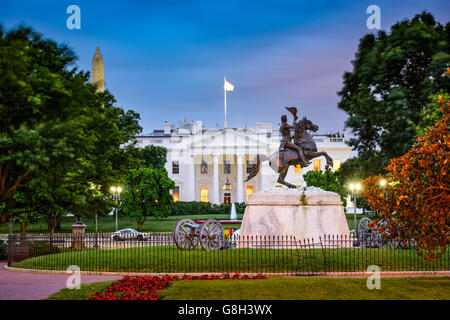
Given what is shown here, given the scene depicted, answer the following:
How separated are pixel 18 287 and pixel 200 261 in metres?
4.88

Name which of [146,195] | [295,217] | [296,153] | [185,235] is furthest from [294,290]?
[146,195]

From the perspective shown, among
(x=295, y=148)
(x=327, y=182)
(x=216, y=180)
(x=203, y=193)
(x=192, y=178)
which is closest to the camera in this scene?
(x=295, y=148)

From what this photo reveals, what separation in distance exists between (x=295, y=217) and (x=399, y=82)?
50.9 feet

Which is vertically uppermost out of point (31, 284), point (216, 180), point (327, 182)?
point (216, 180)

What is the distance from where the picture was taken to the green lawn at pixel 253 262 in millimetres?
13602

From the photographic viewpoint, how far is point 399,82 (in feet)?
92.5

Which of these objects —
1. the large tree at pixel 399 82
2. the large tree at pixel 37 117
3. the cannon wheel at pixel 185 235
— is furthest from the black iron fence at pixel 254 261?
the large tree at pixel 399 82

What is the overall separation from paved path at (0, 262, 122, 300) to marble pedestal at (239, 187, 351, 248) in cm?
536

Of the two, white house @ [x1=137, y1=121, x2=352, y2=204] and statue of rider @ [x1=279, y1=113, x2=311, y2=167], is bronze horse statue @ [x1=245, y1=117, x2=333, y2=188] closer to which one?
statue of rider @ [x1=279, y1=113, x2=311, y2=167]

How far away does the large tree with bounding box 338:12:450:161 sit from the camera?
85.7 feet

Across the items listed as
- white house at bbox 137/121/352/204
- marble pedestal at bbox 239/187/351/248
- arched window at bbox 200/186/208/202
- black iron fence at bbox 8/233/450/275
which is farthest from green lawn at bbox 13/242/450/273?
arched window at bbox 200/186/208/202

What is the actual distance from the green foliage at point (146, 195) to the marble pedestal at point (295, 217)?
2413 cm

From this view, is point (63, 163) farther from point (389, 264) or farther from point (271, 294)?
point (389, 264)

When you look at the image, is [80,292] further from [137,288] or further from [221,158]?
[221,158]
